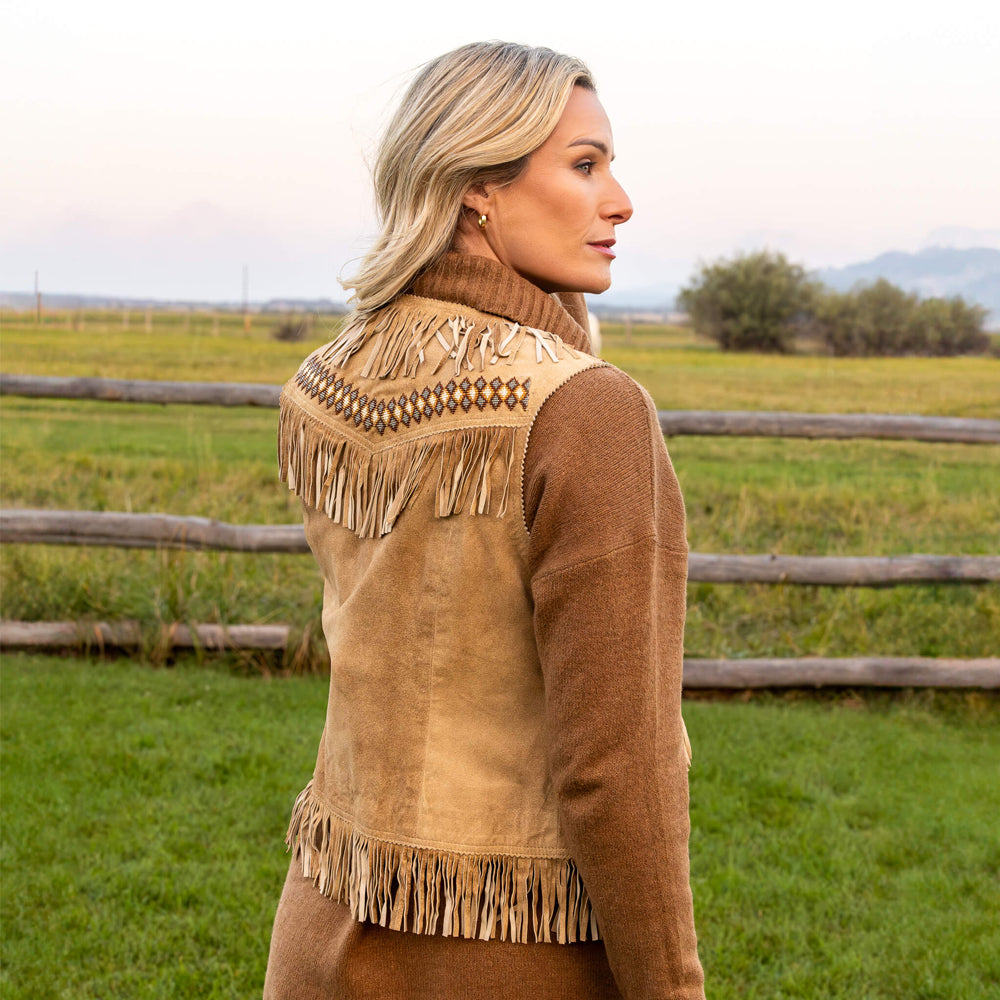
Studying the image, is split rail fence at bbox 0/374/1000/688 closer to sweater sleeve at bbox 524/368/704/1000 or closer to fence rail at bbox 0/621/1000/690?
fence rail at bbox 0/621/1000/690

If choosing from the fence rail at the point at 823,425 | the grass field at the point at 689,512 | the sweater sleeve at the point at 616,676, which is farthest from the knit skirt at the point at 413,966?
the fence rail at the point at 823,425

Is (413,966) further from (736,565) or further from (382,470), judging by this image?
(736,565)

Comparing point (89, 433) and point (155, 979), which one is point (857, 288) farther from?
point (155, 979)

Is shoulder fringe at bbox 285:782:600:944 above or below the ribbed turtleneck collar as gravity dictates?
below

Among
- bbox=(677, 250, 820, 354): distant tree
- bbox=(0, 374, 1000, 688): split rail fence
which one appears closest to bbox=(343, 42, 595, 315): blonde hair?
bbox=(0, 374, 1000, 688): split rail fence

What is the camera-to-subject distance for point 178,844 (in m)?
3.44

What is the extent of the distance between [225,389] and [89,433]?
506 cm

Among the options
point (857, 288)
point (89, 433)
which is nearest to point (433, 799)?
point (89, 433)

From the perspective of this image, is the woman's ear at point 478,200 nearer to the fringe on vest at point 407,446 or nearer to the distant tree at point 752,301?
the fringe on vest at point 407,446

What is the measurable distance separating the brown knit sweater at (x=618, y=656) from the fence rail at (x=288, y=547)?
3971 mm

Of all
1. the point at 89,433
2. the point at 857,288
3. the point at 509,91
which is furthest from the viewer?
the point at 857,288

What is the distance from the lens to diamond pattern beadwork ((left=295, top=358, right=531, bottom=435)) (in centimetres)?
104

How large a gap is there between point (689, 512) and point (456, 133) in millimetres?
5817

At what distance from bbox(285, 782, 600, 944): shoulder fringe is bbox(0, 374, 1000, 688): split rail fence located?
378 cm
